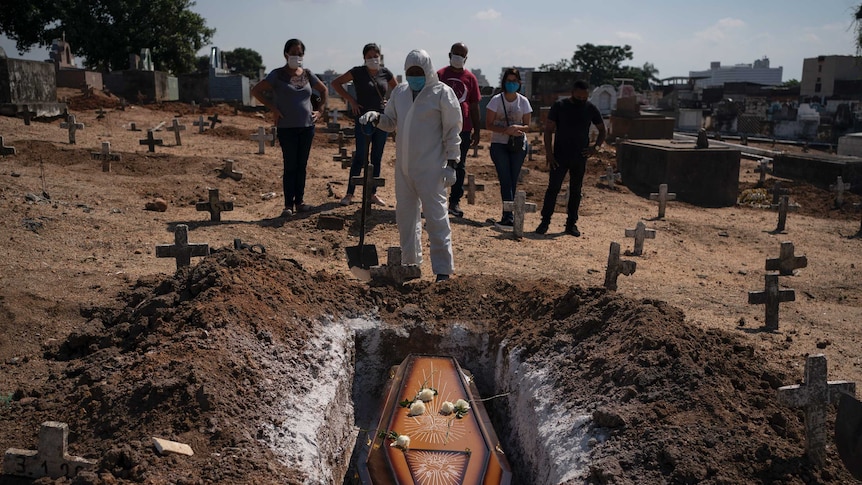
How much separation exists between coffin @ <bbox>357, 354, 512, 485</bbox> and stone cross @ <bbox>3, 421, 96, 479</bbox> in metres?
1.41

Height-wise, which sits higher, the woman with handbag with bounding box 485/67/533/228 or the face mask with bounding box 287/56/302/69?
the face mask with bounding box 287/56/302/69

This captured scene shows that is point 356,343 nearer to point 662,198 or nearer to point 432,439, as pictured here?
point 432,439

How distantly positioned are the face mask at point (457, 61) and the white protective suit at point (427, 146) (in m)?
2.20

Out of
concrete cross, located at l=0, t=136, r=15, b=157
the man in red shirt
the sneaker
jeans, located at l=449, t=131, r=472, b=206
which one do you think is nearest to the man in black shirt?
the man in red shirt

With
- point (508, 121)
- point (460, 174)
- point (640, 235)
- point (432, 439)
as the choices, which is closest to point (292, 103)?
point (460, 174)

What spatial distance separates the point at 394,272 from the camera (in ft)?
19.9

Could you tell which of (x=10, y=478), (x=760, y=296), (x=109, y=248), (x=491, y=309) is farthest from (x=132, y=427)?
(x=760, y=296)

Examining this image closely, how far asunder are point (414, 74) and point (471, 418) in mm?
2732

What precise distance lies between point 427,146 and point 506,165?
3183mm

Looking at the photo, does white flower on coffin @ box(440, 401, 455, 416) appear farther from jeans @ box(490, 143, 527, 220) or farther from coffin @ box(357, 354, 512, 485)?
jeans @ box(490, 143, 527, 220)

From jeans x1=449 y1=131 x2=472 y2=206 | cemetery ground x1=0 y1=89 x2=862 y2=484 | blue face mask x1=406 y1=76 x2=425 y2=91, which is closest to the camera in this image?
cemetery ground x1=0 y1=89 x2=862 y2=484

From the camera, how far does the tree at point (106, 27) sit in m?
33.9

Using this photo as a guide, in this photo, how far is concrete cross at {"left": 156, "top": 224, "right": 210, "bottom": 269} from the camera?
5.81m

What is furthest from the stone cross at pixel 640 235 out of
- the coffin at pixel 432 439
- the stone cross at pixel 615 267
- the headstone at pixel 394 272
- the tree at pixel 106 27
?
the tree at pixel 106 27
